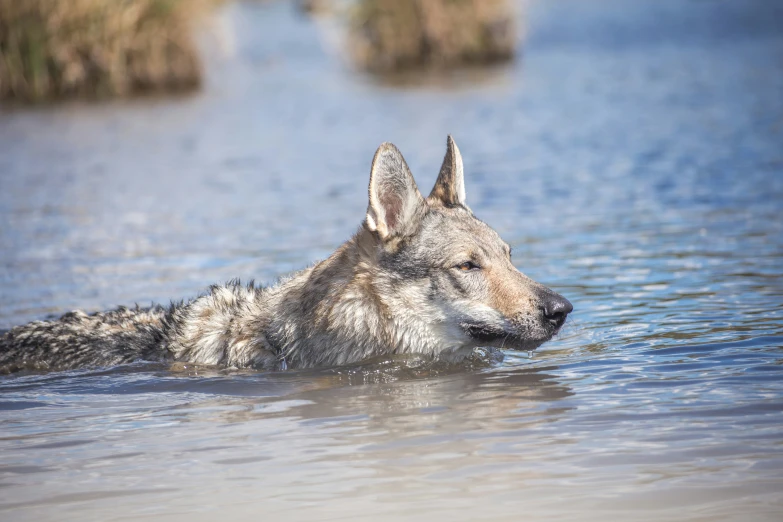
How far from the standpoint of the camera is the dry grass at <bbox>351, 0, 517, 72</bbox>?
1106 inches

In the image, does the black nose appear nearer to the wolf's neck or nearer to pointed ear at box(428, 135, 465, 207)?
the wolf's neck

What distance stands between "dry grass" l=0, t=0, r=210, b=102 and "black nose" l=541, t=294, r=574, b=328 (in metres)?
19.0

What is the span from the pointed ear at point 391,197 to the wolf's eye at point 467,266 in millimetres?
428

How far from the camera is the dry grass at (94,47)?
74.7 ft

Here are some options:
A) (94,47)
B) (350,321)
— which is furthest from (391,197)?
(94,47)

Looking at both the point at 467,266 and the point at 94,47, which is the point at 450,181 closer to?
the point at 467,266

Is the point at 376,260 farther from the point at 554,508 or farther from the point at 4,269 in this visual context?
the point at 4,269

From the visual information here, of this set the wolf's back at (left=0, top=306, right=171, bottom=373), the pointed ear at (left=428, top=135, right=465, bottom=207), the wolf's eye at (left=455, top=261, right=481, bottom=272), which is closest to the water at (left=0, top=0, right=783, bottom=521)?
the wolf's back at (left=0, top=306, right=171, bottom=373)

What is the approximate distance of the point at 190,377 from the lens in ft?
23.8

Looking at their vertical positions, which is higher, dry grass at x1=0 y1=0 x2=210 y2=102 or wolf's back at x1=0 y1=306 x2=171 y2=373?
dry grass at x1=0 y1=0 x2=210 y2=102

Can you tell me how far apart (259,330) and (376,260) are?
100 centimetres

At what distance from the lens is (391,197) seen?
705cm

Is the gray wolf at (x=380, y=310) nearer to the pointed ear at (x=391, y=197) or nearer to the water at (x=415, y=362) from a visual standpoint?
the pointed ear at (x=391, y=197)

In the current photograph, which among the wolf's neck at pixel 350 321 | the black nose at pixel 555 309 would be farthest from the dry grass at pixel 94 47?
the black nose at pixel 555 309
